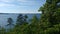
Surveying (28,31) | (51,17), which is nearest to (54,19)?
(51,17)

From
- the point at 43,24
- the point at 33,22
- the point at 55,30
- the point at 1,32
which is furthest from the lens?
the point at 1,32

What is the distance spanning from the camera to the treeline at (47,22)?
7.66 m

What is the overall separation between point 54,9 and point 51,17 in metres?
0.34

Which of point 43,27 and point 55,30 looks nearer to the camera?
point 55,30

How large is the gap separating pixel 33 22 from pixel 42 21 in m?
0.53

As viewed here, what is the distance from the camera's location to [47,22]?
8.01 meters

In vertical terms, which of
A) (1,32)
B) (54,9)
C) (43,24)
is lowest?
(1,32)

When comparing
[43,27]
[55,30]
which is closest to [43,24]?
[43,27]

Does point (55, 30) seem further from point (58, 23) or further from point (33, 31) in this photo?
point (33, 31)

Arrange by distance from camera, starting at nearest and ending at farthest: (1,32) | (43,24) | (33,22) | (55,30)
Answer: (55,30) < (43,24) < (33,22) < (1,32)

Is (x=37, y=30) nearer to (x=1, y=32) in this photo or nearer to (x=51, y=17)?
(x=51, y=17)

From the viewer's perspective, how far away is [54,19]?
8.19 m

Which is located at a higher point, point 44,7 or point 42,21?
point 44,7

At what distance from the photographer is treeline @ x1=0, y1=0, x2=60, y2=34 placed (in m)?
7.66
